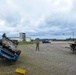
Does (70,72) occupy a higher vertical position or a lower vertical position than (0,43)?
lower

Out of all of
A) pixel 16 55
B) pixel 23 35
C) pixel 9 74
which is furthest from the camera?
pixel 23 35

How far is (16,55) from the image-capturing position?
14445 mm

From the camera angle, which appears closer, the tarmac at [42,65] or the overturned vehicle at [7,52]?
the tarmac at [42,65]

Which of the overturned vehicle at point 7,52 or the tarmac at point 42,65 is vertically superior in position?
the overturned vehicle at point 7,52

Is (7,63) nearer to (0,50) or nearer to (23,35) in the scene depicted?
(0,50)

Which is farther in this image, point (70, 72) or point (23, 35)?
point (23, 35)

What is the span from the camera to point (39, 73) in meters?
11.1

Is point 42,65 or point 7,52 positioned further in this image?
point 7,52

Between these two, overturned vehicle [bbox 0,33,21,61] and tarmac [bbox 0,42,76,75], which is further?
overturned vehicle [bbox 0,33,21,61]

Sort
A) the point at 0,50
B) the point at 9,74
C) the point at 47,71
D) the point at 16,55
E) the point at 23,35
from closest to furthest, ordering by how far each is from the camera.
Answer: the point at 9,74 → the point at 47,71 → the point at 0,50 → the point at 16,55 → the point at 23,35

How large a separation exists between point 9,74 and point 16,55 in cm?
372

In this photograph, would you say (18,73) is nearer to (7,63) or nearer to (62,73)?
(62,73)

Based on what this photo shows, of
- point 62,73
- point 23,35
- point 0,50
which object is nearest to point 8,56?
point 0,50

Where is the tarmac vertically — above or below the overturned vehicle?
below
